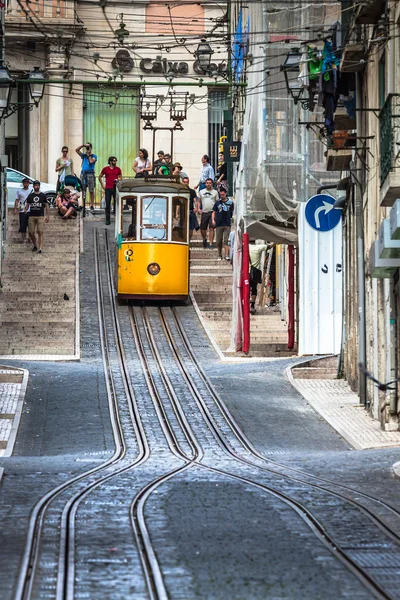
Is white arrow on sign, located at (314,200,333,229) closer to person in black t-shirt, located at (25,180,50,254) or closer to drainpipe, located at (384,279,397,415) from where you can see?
drainpipe, located at (384,279,397,415)

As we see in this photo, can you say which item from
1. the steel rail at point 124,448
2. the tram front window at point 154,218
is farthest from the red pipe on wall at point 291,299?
the steel rail at point 124,448

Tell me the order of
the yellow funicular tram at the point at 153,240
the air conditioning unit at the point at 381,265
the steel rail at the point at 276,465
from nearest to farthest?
1. the steel rail at the point at 276,465
2. the air conditioning unit at the point at 381,265
3. the yellow funicular tram at the point at 153,240

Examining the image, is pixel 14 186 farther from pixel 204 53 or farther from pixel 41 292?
pixel 204 53

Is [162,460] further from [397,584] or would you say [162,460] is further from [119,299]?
[119,299]

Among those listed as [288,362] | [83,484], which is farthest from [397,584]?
[288,362]


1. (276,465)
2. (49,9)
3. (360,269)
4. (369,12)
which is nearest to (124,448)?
(276,465)

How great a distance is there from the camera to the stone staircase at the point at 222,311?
30.2m

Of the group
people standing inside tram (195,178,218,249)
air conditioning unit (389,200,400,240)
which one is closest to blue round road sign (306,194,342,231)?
air conditioning unit (389,200,400,240)

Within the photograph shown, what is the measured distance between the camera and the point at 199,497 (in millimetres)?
14086

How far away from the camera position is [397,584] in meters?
10.2

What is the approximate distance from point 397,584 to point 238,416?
11154mm

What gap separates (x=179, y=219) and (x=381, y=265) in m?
13.7

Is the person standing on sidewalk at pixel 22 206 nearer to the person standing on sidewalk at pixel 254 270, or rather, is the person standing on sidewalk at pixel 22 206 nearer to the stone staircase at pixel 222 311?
the stone staircase at pixel 222 311

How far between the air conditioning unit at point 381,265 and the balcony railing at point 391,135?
105 cm
